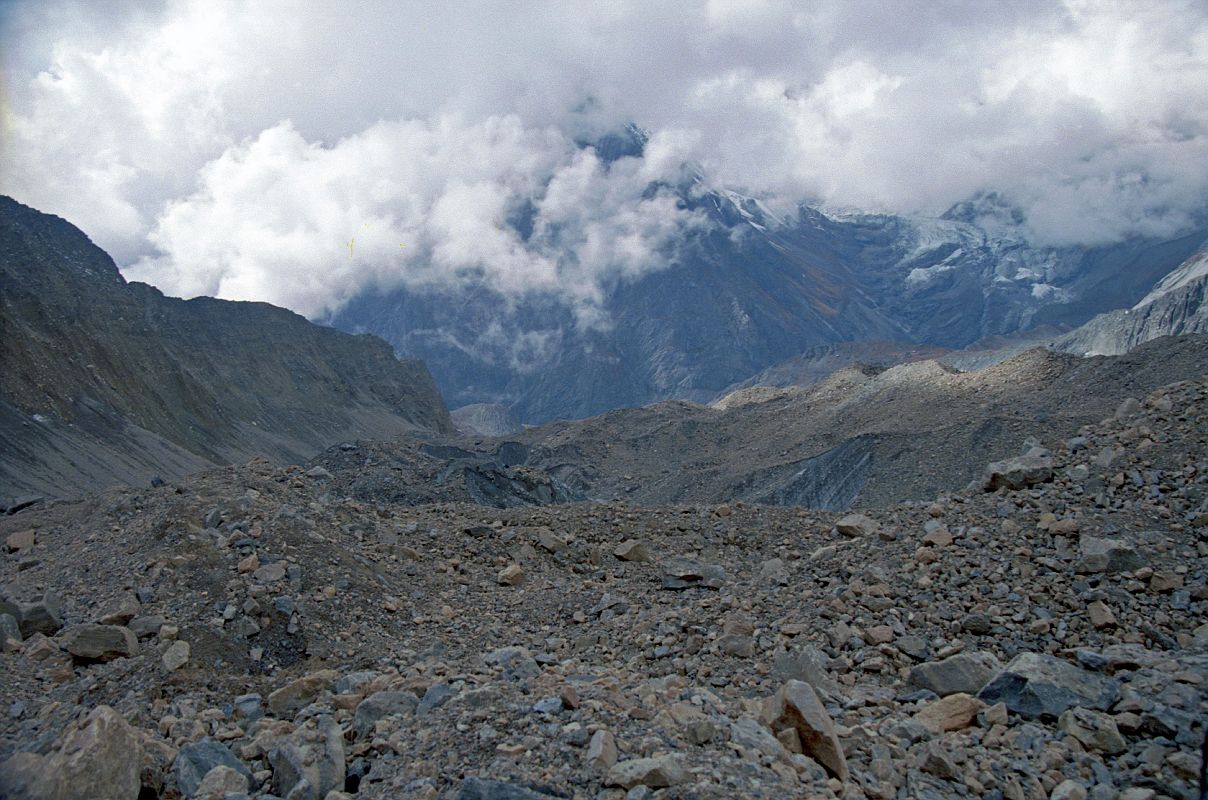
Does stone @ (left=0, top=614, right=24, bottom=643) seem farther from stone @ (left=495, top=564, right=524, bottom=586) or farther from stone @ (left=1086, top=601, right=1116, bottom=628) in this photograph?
stone @ (left=1086, top=601, right=1116, bottom=628)

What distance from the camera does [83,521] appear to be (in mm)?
13516

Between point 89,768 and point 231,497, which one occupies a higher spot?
point 231,497

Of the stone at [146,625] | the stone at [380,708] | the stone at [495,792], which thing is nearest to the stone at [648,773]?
the stone at [495,792]

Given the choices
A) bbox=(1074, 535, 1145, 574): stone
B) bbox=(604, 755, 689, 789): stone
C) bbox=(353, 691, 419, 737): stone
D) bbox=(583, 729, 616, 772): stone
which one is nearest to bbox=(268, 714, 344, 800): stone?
bbox=(353, 691, 419, 737): stone

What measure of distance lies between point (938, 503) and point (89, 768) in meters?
9.27

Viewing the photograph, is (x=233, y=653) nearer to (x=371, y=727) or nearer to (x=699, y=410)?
(x=371, y=727)

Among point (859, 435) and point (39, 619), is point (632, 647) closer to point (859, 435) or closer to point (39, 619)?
point (39, 619)

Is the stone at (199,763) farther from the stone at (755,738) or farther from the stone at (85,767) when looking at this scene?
the stone at (755,738)

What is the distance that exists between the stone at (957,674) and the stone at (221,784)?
16.4 feet

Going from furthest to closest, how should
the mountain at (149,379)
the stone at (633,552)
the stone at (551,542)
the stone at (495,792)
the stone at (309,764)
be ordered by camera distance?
the mountain at (149,379), the stone at (551,542), the stone at (633,552), the stone at (309,764), the stone at (495,792)

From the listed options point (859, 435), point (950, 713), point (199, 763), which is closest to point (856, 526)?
point (950, 713)

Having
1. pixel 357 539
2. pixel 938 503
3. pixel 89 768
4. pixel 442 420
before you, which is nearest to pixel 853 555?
pixel 938 503

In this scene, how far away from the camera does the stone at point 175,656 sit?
23.6ft

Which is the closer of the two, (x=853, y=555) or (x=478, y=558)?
(x=853, y=555)
